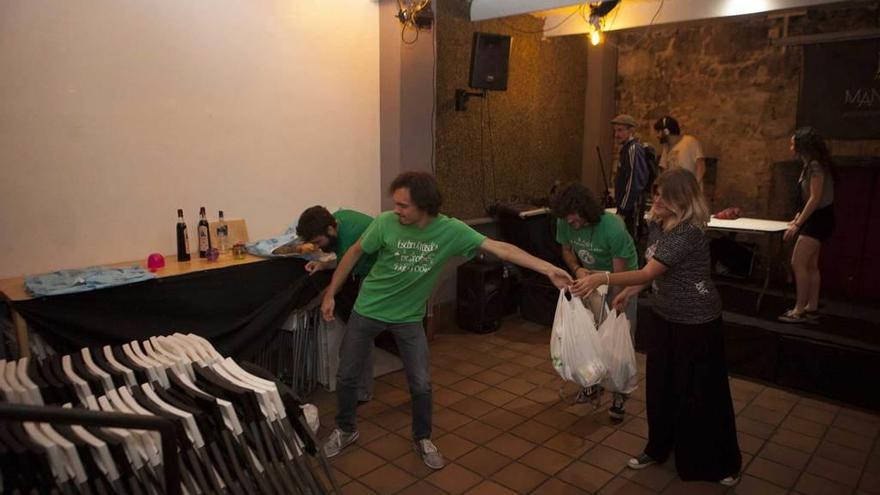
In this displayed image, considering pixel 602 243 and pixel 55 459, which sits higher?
pixel 602 243

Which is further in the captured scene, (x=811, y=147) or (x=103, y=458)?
(x=811, y=147)

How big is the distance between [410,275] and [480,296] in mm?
2218

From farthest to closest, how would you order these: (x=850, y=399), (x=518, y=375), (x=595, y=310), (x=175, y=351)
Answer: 1. (x=518, y=375)
2. (x=850, y=399)
3. (x=595, y=310)
4. (x=175, y=351)

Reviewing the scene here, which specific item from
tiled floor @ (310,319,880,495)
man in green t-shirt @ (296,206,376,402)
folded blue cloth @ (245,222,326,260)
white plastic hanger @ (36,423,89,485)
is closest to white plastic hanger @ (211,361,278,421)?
white plastic hanger @ (36,423,89,485)

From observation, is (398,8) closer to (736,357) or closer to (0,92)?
(0,92)

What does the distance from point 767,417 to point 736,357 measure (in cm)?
70

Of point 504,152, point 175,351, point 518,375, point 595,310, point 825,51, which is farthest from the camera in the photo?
point 504,152

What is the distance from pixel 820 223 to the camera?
4.40m

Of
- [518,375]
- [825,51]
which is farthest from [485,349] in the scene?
[825,51]

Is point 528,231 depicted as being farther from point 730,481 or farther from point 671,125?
point 730,481

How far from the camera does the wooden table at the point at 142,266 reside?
9.18ft

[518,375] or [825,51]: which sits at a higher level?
[825,51]

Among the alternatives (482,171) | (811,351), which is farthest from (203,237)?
(811,351)

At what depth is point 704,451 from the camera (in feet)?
9.53
